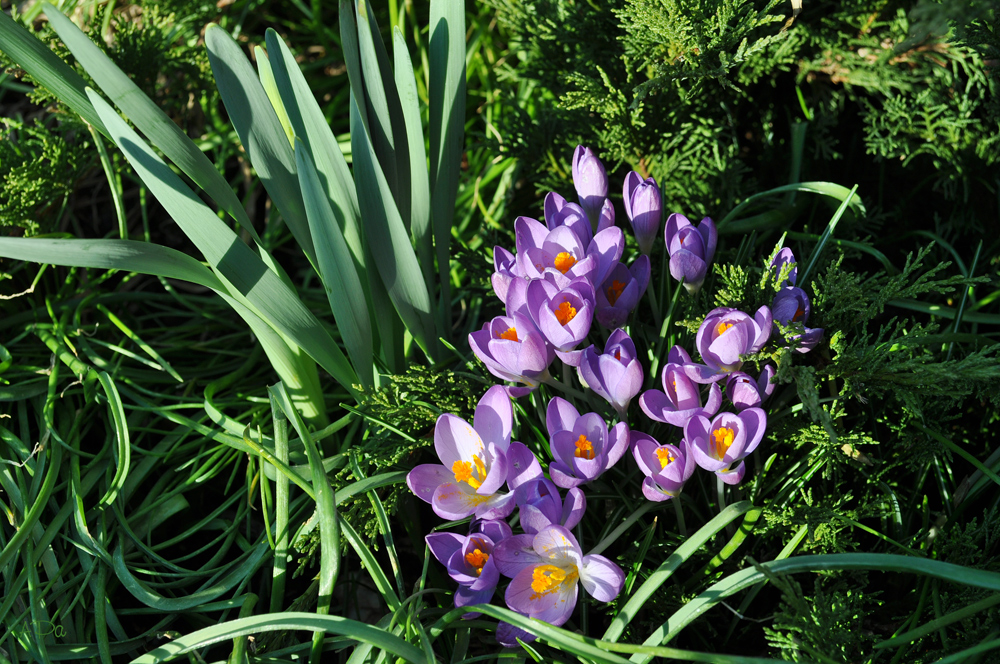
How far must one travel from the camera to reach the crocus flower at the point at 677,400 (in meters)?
0.88

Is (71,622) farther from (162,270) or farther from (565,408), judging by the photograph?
(565,408)

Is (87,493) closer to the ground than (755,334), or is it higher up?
higher up

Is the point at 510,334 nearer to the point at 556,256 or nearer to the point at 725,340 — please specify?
the point at 556,256

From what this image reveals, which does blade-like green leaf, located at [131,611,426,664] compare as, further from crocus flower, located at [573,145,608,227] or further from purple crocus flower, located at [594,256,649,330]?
crocus flower, located at [573,145,608,227]

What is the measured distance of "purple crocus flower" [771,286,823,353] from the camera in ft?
3.01

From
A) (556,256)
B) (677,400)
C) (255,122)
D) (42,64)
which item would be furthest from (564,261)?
(42,64)

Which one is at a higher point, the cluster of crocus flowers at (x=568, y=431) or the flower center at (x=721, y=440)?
the cluster of crocus flowers at (x=568, y=431)

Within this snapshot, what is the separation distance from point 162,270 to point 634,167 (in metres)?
0.98

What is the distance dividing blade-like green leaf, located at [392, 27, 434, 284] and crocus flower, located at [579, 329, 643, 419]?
0.45 metres

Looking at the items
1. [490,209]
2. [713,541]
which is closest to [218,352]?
[490,209]

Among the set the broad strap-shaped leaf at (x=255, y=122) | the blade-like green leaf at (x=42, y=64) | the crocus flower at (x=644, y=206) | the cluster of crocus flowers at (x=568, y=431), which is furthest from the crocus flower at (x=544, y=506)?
the blade-like green leaf at (x=42, y=64)

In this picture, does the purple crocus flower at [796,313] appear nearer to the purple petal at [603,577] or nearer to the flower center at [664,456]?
the flower center at [664,456]

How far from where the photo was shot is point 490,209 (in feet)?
5.83

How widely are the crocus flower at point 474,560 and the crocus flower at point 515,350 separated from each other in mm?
190
